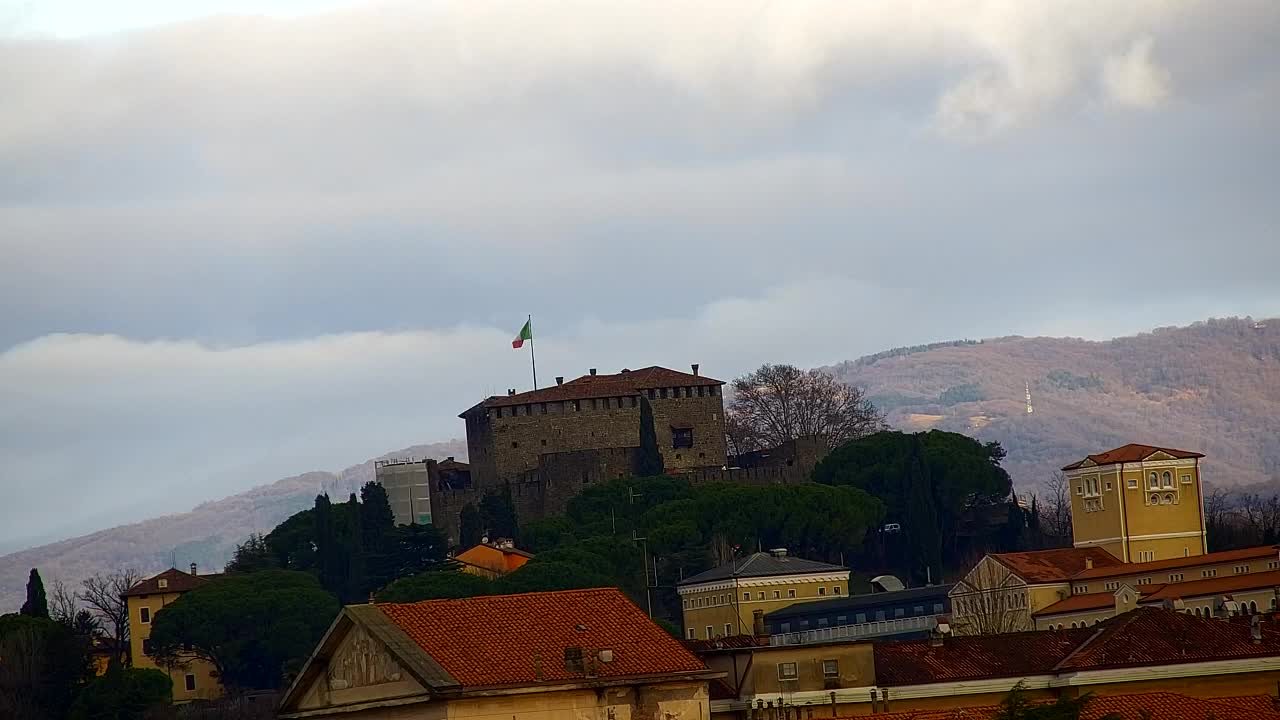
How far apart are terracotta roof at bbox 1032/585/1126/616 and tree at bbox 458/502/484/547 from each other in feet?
96.2

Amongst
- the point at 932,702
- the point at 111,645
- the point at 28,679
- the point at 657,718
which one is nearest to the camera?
the point at 657,718

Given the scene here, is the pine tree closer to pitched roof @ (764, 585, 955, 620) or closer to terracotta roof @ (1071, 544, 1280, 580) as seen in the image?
pitched roof @ (764, 585, 955, 620)

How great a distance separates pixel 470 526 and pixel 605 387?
28.7 feet

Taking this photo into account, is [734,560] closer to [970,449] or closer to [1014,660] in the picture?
[970,449]

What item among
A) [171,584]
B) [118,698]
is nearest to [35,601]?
[171,584]

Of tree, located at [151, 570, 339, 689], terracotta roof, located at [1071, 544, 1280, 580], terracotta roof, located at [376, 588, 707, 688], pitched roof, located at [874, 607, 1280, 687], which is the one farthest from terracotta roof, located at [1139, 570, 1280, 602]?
terracotta roof, located at [376, 588, 707, 688]

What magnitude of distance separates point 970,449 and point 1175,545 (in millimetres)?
15682

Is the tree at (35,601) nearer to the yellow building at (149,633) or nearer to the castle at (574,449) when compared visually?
the yellow building at (149,633)

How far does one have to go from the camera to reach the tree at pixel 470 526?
10700cm

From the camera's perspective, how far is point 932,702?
41500mm

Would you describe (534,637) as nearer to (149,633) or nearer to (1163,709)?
(1163,709)

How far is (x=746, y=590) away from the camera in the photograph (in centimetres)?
9600

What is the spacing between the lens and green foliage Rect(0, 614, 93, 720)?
265 ft

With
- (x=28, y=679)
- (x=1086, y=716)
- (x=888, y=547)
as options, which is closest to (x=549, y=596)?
(x=1086, y=716)
